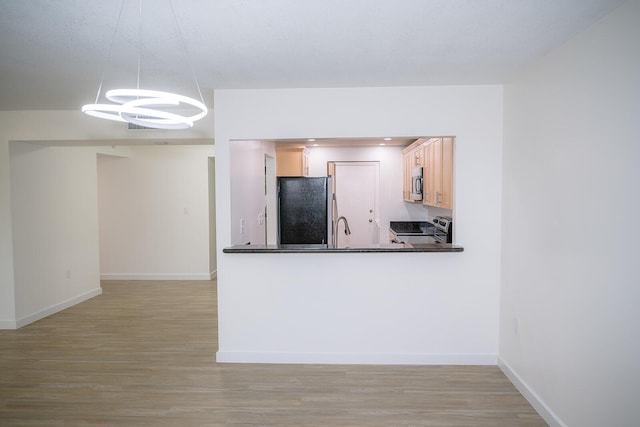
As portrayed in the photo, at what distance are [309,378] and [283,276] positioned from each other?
896 mm

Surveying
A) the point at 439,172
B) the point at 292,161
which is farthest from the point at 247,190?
the point at 292,161

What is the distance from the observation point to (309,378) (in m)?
3.31

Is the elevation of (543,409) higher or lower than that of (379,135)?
lower

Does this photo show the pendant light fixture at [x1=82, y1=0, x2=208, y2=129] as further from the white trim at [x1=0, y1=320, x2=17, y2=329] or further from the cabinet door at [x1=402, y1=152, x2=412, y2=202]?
the cabinet door at [x1=402, y1=152, x2=412, y2=202]

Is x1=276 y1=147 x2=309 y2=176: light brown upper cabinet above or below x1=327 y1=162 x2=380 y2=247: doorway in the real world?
above

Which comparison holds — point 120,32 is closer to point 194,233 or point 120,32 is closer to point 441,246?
point 441,246

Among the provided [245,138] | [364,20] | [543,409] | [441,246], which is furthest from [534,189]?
[245,138]

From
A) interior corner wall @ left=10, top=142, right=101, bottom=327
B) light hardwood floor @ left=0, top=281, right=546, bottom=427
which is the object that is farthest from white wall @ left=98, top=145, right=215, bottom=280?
Answer: light hardwood floor @ left=0, top=281, right=546, bottom=427

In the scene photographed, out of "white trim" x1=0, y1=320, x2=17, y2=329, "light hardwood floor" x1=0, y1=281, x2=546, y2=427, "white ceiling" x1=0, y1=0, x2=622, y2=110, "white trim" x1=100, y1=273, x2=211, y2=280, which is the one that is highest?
"white ceiling" x1=0, y1=0, x2=622, y2=110

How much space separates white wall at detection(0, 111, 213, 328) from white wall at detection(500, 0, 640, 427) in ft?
10.4

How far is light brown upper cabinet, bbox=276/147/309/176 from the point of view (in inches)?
274

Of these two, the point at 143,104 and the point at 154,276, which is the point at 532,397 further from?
the point at 154,276

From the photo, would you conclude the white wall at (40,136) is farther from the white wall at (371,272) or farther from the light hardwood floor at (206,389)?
the white wall at (371,272)

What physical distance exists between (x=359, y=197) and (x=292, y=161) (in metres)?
1.39
